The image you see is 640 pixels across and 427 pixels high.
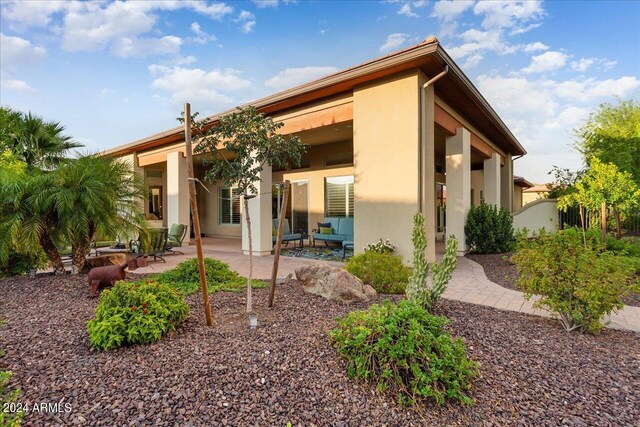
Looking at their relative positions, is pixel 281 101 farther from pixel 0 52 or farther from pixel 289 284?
pixel 0 52

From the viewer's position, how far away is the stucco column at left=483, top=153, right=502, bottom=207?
12.4 meters

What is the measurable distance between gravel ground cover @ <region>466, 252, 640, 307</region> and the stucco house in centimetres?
79

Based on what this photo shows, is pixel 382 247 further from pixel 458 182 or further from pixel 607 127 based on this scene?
pixel 607 127

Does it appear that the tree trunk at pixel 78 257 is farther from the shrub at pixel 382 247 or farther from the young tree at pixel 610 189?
the young tree at pixel 610 189

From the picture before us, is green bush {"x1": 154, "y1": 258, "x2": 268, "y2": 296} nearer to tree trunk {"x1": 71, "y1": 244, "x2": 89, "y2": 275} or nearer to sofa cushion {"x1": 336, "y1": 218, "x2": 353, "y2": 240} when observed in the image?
tree trunk {"x1": 71, "y1": 244, "x2": 89, "y2": 275}

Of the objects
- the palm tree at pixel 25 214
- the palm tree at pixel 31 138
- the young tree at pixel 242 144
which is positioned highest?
the palm tree at pixel 31 138

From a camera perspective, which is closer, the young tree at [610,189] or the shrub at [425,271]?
the shrub at [425,271]

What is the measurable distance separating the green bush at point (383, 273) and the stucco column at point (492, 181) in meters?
8.91

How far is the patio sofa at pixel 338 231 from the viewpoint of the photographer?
34.8 ft

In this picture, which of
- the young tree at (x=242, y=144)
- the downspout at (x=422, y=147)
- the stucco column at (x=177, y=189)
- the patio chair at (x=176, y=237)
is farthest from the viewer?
the stucco column at (x=177, y=189)

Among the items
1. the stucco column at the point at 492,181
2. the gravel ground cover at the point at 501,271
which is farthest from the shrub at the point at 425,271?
the stucco column at the point at 492,181

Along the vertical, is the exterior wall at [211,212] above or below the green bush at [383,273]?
above

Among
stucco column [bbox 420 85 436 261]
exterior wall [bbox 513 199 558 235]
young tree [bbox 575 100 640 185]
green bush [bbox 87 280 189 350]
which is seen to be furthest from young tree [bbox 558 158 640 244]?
green bush [bbox 87 280 189 350]

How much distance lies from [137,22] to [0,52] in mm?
4436
